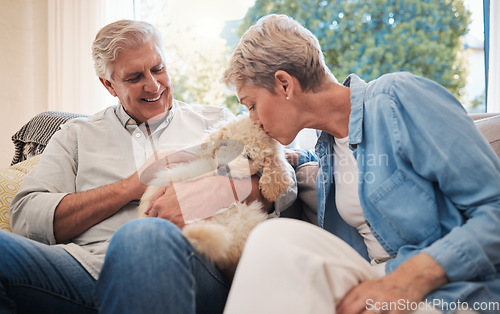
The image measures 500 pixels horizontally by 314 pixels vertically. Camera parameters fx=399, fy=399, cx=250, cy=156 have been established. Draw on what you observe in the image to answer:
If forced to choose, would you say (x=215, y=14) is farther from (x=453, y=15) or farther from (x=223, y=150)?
(x=223, y=150)

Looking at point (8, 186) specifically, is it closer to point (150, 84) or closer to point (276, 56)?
point (150, 84)

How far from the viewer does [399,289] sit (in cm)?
83

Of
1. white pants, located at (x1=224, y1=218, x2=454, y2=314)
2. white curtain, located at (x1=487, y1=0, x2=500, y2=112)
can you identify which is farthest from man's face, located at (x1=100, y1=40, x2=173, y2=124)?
white curtain, located at (x1=487, y1=0, x2=500, y2=112)

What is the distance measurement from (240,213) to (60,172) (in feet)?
2.27

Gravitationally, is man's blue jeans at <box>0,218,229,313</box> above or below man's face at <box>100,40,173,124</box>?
below

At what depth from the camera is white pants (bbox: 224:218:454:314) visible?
2.49ft

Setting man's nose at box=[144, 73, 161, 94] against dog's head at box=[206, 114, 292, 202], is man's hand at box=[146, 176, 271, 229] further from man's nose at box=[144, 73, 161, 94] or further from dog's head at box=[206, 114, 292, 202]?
man's nose at box=[144, 73, 161, 94]

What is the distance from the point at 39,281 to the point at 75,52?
8.97 ft

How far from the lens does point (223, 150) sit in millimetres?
1250

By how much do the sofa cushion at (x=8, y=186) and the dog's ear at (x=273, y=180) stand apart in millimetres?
916

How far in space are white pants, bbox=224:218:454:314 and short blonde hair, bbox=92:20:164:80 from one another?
1.00 meters

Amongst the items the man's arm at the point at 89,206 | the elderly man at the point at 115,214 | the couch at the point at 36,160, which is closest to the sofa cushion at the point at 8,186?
the couch at the point at 36,160

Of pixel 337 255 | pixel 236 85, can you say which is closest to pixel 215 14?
pixel 236 85

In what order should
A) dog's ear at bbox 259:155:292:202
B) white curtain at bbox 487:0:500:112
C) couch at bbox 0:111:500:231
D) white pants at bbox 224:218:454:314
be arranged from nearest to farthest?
white pants at bbox 224:218:454:314, dog's ear at bbox 259:155:292:202, couch at bbox 0:111:500:231, white curtain at bbox 487:0:500:112
